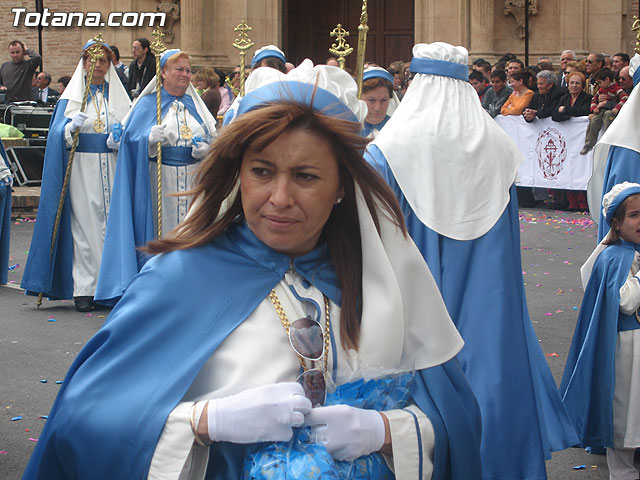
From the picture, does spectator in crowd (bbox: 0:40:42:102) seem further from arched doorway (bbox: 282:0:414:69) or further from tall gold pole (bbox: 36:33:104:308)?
tall gold pole (bbox: 36:33:104:308)

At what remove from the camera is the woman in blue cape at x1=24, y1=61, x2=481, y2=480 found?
2303 mm

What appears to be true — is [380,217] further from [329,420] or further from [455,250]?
[455,250]

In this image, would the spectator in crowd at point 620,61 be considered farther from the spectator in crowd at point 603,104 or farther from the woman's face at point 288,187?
the woman's face at point 288,187

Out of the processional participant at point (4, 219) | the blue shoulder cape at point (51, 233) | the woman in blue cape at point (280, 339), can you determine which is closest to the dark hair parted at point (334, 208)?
the woman in blue cape at point (280, 339)

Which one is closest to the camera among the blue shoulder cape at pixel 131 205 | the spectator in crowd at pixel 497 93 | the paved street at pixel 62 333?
the paved street at pixel 62 333

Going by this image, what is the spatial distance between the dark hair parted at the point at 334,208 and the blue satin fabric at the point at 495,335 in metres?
1.98

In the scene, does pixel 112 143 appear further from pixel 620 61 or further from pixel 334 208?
pixel 620 61

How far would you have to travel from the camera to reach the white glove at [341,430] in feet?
7.55

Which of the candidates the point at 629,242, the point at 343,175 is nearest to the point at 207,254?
the point at 343,175

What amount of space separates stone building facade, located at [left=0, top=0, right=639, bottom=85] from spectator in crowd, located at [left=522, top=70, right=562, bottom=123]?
6.07 m

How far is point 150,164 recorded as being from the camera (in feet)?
30.9

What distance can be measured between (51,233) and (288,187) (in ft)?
24.9

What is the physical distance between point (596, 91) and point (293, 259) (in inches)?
540

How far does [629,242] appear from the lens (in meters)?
5.20
